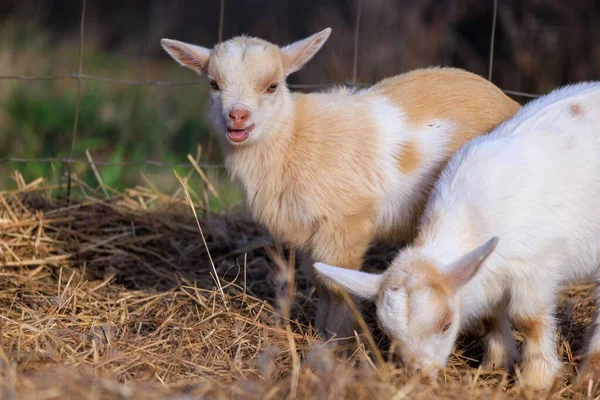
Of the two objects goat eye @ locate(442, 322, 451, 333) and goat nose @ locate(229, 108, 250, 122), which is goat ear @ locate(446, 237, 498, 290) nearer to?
goat eye @ locate(442, 322, 451, 333)

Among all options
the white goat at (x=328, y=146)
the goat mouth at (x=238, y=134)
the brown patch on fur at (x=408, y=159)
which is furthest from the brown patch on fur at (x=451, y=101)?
the goat mouth at (x=238, y=134)

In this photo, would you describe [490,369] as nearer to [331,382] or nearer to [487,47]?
[331,382]

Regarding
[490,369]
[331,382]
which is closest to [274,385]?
[331,382]

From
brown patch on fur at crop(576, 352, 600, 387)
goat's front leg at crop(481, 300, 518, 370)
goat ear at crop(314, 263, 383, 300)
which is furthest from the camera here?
goat's front leg at crop(481, 300, 518, 370)

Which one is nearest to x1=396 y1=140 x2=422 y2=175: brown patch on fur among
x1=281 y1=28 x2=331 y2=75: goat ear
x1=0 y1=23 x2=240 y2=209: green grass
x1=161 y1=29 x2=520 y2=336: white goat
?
x1=161 y1=29 x2=520 y2=336: white goat

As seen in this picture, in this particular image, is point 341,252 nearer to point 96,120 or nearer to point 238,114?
point 238,114

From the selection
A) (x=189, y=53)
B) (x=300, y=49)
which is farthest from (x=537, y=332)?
(x=189, y=53)

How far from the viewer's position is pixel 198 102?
9.80m

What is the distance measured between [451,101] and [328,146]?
28.9 inches

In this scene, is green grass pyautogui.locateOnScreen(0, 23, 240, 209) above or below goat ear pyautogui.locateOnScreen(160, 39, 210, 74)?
below

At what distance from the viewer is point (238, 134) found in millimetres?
4836

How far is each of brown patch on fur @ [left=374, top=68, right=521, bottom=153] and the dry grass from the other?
1083 mm

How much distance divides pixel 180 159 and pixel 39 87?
2.09 meters

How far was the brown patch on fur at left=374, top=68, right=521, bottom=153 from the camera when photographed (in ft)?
16.7
